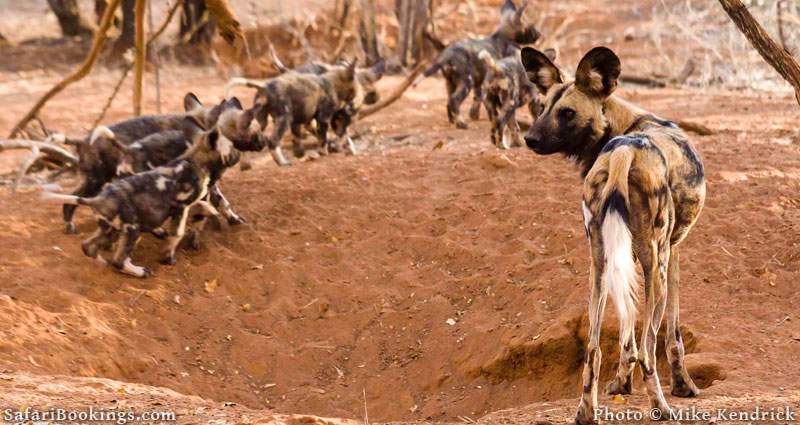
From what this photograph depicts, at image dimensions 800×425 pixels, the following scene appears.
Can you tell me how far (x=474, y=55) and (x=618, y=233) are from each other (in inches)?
284

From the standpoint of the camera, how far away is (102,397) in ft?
16.0

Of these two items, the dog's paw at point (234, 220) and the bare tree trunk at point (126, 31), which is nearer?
the dog's paw at point (234, 220)

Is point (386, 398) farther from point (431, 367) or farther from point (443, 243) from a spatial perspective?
point (443, 243)

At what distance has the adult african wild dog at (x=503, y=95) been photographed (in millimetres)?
9797

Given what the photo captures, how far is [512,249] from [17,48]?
504 inches

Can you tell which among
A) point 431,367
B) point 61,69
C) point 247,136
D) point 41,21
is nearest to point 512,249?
point 431,367

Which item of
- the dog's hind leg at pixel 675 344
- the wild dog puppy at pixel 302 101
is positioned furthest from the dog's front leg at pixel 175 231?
the dog's hind leg at pixel 675 344

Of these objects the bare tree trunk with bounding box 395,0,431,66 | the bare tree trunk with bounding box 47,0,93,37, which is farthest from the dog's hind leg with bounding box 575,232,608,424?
the bare tree trunk with bounding box 47,0,93,37

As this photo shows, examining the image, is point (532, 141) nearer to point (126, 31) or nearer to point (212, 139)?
point (212, 139)

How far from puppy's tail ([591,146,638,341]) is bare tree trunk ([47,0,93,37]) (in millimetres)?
14865

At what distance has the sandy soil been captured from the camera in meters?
5.45

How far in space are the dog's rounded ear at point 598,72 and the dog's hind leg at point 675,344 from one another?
788mm

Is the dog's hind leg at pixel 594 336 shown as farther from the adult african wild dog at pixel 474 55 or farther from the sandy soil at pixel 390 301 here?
the adult african wild dog at pixel 474 55

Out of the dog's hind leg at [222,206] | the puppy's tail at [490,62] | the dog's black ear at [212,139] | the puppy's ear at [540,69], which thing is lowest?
the dog's hind leg at [222,206]
